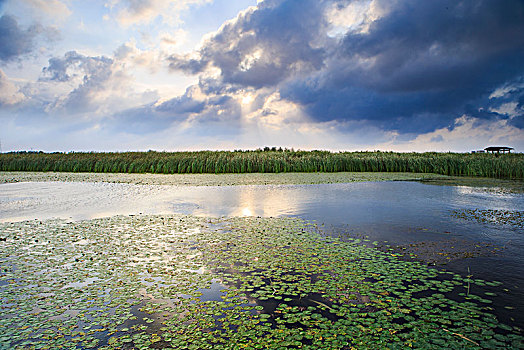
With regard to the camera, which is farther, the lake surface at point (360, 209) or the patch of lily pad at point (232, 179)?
the patch of lily pad at point (232, 179)

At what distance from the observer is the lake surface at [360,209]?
5.49m

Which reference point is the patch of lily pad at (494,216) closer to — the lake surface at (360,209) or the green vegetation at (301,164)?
the lake surface at (360,209)

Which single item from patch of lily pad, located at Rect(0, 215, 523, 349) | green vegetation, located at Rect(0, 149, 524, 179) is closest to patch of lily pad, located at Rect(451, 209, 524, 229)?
patch of lily pad, located at Rect(0, 215, 523, 349)

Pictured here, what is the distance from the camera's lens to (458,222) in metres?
7.82

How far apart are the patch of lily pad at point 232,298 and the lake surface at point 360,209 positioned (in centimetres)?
93

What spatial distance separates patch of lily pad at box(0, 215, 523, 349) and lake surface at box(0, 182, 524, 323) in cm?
93

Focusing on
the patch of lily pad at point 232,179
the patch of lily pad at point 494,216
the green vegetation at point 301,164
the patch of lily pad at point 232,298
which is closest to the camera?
the patch of lily pad at point 232,298

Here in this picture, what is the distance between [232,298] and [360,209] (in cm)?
649

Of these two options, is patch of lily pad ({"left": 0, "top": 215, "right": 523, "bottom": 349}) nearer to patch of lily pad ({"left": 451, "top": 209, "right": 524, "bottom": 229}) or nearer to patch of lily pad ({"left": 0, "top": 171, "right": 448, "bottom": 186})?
patch of lily pad ({"left": 451, "top": 209, "right": 524, "bottom": 229})

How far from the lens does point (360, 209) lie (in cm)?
945

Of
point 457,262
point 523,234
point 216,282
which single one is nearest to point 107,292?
point 216,282

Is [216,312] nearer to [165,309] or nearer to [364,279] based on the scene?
[165,309]

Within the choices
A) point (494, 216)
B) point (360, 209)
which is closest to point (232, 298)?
point (360, 209)

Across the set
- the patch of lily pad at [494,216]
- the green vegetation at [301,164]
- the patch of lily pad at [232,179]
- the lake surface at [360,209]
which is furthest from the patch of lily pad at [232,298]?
the green vegetation at [301,164]
